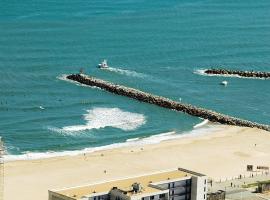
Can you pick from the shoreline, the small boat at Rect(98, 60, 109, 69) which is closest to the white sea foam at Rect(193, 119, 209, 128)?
the shoreline

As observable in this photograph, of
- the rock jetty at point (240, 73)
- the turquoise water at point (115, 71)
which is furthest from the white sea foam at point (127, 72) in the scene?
the rock jetty at point (240, 73)

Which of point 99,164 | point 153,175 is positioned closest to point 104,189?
point 153,175

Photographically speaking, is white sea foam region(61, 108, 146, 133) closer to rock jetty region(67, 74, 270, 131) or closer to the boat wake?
the boat wake

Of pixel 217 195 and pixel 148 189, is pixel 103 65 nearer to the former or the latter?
pixel 217 195

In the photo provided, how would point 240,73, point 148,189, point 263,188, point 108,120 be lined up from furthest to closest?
point 240,73 < point 108,120 < point 263,188 < point 148,189

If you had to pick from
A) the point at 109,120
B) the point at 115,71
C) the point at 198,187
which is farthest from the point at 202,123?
the point at 198,187

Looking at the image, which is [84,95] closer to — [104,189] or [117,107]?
[117,107]
